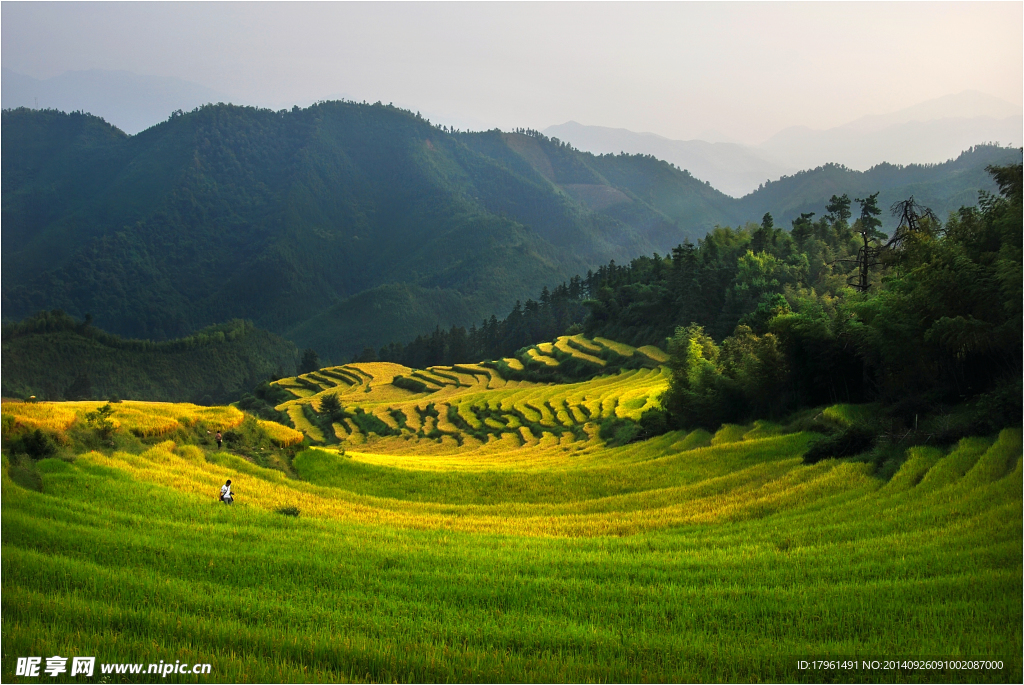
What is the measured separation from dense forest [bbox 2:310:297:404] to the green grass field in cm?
9438

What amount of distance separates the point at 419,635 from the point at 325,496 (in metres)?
9.23

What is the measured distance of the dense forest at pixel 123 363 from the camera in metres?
112

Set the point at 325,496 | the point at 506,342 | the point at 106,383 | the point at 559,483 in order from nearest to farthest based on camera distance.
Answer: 1. the point at 325,496
2. the point at 559,483
3. the point at 506,342
4. the point at 106,383

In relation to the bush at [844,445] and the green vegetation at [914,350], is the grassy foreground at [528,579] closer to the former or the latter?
the bush at [844,445]

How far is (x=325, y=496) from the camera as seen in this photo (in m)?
15.6

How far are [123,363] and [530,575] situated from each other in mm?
129793

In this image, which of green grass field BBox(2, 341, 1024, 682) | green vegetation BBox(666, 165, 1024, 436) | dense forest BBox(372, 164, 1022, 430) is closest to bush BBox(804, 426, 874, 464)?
green vegetation BBox(666, 165, 1024, 436)

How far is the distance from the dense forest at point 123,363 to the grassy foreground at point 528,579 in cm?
9473

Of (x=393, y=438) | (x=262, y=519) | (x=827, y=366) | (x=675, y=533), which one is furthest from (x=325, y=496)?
(x=393, y=438)

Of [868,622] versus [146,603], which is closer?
[868,622]

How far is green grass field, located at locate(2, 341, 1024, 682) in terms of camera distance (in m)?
6.47

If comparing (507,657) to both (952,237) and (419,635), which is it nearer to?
(419,635)

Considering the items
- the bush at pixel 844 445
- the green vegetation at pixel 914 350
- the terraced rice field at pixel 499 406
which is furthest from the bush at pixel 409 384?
the bush at pixel 844 445

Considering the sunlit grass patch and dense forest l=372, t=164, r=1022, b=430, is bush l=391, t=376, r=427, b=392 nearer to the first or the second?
dense forest l=372, t=164, r=1022, b=430
